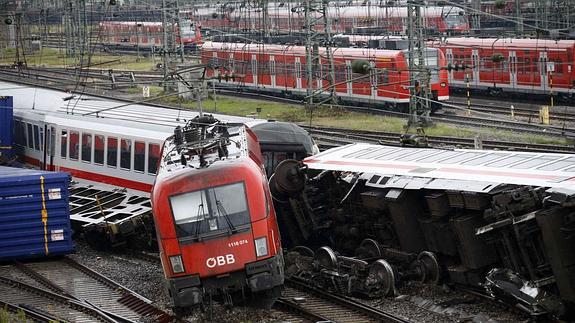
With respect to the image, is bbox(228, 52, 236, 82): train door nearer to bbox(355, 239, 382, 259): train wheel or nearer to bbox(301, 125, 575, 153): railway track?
bbox(301, 125, 575, 153): railway track

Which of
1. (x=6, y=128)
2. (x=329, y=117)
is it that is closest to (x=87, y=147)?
(x=6, y=128)

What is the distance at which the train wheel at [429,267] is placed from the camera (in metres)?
15.7

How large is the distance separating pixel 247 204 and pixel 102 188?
9520 mm

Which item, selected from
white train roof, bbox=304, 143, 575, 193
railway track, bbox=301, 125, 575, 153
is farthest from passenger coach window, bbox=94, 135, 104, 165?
railway track, bbox=301, 125, 575, 153

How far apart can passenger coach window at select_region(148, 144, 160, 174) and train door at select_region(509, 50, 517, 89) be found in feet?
78.7

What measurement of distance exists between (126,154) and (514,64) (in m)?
23.8

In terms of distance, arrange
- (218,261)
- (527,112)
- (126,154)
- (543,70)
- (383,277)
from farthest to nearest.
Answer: (543,70) → (527,112) → (126,154) → (383,277) → (218,261)

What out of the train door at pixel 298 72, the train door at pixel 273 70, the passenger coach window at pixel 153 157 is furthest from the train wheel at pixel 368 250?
the train door at pixel 273 70

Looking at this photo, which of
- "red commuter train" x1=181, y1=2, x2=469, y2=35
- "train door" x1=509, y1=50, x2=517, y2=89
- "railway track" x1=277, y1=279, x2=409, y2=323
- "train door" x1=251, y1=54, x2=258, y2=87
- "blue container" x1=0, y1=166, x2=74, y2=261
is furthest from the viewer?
"red commuter train" x1=181, y1=2, x2=469, y2=35

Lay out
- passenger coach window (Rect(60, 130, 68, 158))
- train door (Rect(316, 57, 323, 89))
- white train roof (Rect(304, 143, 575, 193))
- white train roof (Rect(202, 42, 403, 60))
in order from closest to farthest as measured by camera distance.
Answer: white train roof (Rect(304, 143, 575, 193)) < passenger coach window (Rect(60, 130, 68, 158)) < white train roof (Rect(202, 42, 403, 60)) < train door (Rect(316, 57, 323, 89))

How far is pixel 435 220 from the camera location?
15680 mm

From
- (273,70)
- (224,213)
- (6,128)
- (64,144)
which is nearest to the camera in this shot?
(224,213)

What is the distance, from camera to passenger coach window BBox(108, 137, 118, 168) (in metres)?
22.8

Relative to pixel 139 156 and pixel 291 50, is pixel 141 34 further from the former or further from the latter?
pixel 139 156
